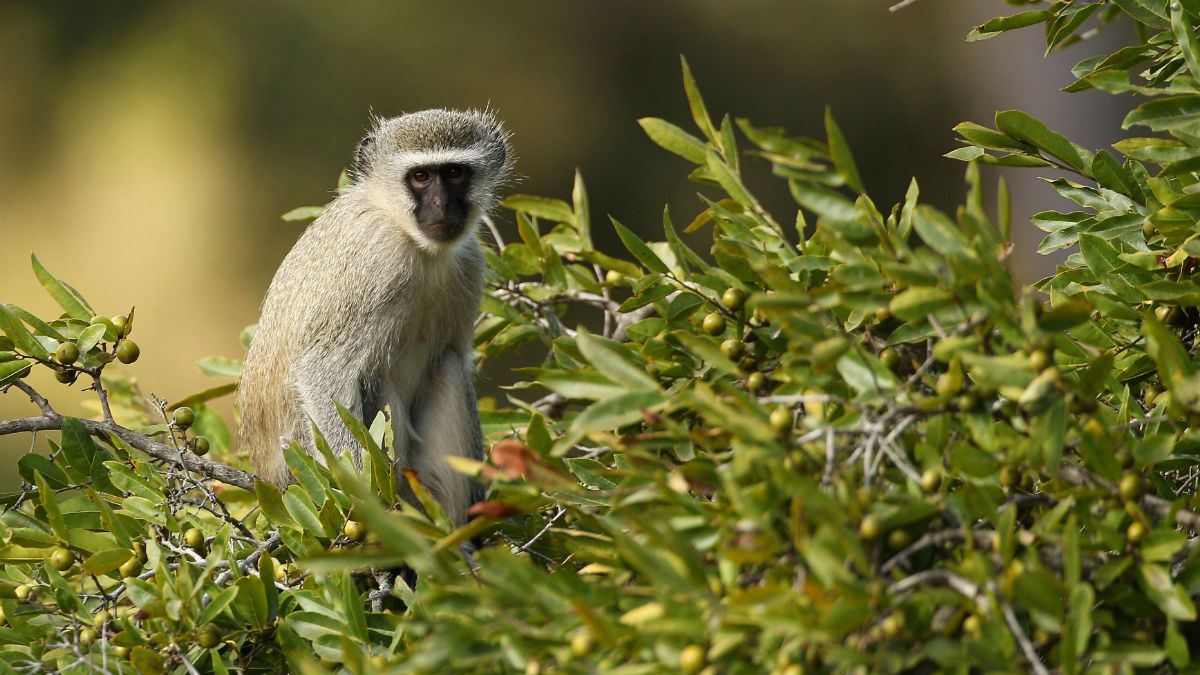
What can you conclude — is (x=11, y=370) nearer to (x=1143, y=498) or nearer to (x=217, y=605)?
(x=217, y=605)

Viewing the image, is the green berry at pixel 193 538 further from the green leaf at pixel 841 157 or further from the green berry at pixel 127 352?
the green leaf at pixel 841 157

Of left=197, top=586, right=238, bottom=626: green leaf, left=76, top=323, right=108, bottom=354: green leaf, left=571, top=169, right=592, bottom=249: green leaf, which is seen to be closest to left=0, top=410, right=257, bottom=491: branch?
left=76, top=323, right=108, bottom=354: green leaf

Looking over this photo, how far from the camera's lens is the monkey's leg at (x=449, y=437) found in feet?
9.89

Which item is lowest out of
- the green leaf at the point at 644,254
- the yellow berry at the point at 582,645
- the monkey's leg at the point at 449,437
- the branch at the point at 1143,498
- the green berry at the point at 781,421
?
the monkey's leg at the point at 449,437

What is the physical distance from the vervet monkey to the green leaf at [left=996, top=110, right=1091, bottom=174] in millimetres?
Result: 1447

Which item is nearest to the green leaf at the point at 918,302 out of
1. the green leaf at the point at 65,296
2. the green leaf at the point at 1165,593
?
the green leaf at the point at 1165,593

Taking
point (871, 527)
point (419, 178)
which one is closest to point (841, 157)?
point (871, 527)

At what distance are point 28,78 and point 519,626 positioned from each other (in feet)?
28.2

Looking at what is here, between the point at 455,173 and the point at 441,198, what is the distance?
0.42ft

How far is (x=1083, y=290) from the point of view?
75.2 inches

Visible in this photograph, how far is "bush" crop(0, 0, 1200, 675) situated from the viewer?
120cm

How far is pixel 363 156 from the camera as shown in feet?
10.8

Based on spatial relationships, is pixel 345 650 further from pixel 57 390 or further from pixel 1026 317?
pixel 57 390

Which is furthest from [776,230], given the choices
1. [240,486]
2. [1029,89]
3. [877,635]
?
[1029,89]
